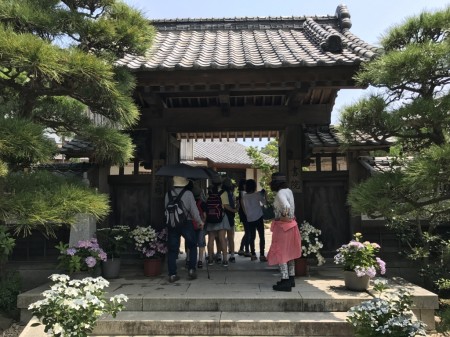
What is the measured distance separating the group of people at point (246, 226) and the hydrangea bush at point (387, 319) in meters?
1.59

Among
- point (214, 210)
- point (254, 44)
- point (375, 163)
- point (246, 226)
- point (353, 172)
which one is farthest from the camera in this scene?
point (246, 226)

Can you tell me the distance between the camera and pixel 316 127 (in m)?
7.73

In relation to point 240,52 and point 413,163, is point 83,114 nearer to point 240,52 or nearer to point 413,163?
point 240,52

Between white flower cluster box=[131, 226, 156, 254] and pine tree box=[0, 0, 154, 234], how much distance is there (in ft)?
→ 6.56

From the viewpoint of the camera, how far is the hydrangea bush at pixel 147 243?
7.10m

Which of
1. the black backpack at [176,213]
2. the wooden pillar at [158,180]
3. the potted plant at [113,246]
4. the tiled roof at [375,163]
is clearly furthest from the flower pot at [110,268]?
the tiled roof at [375,163]

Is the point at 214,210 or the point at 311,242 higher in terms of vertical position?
the point at 214,210

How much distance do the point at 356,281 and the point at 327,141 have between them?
2.52 metres

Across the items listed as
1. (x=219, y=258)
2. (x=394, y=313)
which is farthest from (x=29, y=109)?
(x=394, y=313)

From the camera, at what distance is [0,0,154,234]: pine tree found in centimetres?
436

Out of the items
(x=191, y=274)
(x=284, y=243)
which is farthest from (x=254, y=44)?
(x=191, y=274)

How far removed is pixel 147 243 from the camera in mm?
7168

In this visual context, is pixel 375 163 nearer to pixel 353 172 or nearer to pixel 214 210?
pixel 353 172

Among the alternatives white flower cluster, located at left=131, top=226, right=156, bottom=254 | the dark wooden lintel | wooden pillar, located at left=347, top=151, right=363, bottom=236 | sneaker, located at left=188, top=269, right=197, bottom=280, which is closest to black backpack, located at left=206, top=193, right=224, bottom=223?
white flower cluster, located at left=131, top=226, right=156, bottom=254
